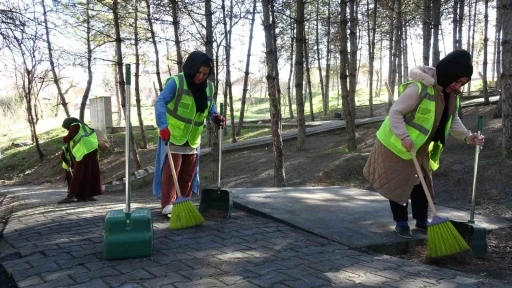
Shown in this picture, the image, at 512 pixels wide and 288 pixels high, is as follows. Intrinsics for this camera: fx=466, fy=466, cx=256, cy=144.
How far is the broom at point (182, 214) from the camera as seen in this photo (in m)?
4.66

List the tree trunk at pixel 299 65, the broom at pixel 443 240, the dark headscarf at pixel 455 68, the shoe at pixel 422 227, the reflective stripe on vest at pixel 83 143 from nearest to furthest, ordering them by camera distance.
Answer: the broom at pixel 443 240, the dark headscarf at pixel 455 68, the shoe at pixel 422 227, the reflective stripe on vest at pixel 83 143, the tree trunk at pixel 299 65

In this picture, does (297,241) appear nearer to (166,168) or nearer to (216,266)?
(216,266)

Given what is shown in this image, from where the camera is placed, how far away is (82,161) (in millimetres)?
7926

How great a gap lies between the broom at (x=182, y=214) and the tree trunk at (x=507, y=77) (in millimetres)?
6299

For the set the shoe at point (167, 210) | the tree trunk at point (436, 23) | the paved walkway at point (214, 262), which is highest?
the tree trunk at point (436, 23)

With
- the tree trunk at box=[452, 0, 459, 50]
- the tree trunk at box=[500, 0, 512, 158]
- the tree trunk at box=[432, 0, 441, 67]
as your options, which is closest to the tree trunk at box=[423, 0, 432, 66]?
the tree trunk at box=[432, 0, 441, 67]

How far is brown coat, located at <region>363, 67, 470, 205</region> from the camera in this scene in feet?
13.9

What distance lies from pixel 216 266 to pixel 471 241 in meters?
2.33

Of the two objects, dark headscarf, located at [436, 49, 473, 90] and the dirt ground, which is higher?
→ dark headscarf, located at [436, 49, 473, 90]

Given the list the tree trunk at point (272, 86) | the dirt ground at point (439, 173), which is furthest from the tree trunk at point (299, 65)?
the tree trunk at point (272, 86)

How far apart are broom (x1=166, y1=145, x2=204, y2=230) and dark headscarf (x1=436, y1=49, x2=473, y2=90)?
8.82ft

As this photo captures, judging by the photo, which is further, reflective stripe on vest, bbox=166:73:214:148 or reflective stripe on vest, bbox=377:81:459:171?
reflective stripe on vest, bbox=166:73:214:148

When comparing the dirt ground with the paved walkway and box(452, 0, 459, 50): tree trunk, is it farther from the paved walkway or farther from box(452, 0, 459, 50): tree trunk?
box(452, 0, 459, 50): tree trunk

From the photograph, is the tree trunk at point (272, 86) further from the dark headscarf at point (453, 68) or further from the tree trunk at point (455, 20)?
the tree trunk at point (455, 20)
